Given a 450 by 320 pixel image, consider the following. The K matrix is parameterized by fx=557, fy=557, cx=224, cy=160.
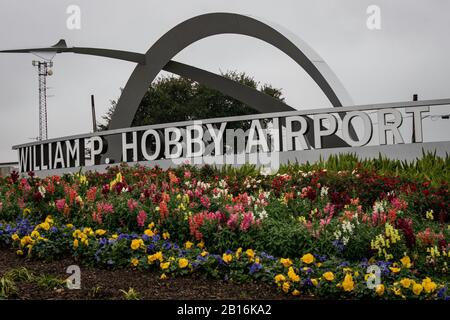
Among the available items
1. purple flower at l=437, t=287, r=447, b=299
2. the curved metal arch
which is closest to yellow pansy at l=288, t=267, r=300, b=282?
purple flower at l=437, t=287, r=447, b=299

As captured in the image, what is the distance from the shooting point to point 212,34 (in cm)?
1956

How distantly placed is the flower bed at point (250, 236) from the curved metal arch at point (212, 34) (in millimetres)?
8105

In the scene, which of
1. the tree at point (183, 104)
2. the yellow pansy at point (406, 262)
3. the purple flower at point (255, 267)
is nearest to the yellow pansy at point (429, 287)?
the yellow pansy at point (406, 262)

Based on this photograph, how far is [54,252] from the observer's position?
6.64m

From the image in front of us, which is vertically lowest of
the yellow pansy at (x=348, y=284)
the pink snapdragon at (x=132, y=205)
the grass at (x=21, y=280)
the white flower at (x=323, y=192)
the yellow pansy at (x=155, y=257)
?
the yellow pansy at (x=348, y=284)

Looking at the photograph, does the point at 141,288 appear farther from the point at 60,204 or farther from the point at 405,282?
the point at 60,204

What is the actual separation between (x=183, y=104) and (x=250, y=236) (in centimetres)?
2979

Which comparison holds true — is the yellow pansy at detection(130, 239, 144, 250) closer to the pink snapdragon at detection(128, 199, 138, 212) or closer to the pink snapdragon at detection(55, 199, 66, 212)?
the pink snapdragon at detection(128, 199, 138, 212)

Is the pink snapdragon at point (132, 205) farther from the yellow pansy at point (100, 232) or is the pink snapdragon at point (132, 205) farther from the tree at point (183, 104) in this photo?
the tree at point (183, 104)

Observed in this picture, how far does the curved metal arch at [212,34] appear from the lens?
1684cm

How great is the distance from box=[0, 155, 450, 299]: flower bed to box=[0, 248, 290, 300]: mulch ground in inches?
4.7

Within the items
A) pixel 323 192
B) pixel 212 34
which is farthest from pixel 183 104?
pixel 323 192
